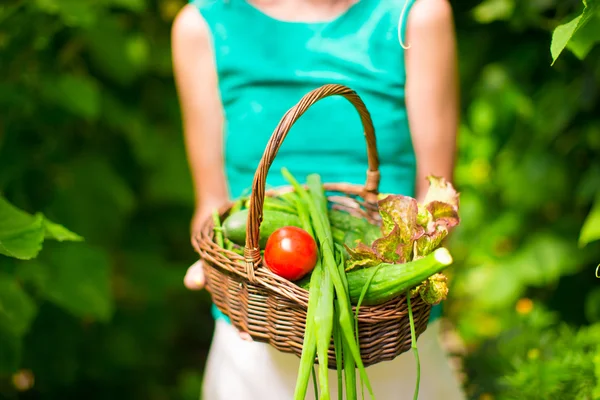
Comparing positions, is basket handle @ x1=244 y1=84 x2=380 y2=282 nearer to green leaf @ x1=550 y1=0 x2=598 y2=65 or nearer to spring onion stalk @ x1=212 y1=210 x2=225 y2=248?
spring onion stalk @ x1=212 y1=210 x2=225 y2=248

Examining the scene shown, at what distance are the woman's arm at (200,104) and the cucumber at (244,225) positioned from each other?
234 millimetres

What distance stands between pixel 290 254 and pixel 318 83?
427mm

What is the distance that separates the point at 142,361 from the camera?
2.19m

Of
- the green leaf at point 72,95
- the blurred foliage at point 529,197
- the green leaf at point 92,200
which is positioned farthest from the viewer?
the green leaf at point 92,200

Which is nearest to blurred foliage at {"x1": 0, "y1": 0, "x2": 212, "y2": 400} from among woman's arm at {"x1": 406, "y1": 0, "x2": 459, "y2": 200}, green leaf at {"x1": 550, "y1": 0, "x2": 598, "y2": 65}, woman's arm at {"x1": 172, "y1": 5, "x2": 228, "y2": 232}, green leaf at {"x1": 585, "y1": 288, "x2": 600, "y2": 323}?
woman's arm at {"x1": 172, "y1": 5, "x2": 228, "y2": 232}

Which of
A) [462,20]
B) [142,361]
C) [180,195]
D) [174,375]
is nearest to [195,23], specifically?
[462,20]

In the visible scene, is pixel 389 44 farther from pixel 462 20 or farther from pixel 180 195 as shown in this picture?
pixel 180 195

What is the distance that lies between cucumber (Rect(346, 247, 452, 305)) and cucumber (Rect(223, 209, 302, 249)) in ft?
0.61

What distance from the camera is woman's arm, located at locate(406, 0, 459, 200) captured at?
3.81 ft

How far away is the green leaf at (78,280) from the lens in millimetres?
1511

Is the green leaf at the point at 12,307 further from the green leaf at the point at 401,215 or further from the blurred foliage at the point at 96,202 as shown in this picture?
the green leaf at the point at 401,215

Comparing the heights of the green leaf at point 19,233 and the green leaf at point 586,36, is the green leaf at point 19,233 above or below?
below

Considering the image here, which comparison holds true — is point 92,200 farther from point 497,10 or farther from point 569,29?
point 569,29

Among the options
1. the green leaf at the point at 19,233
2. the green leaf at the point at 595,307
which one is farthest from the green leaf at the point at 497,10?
the green leaf at the point at 19,233
